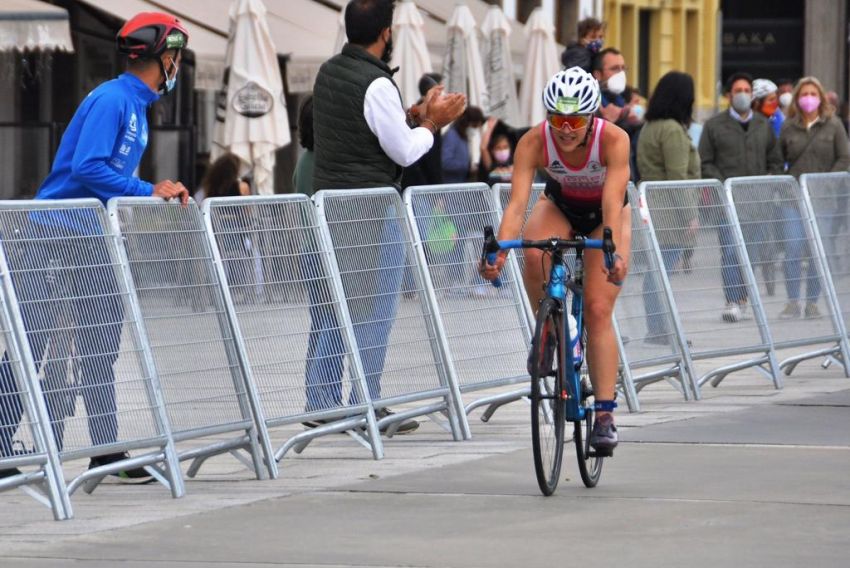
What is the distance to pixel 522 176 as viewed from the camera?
9016 mm

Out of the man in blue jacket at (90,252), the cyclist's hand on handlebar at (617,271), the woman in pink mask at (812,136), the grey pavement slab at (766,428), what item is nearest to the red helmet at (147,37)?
the man in blue jacket at (90,252)

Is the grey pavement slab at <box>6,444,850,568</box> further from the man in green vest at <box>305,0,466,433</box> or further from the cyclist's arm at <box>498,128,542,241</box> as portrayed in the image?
the man in green vest at <box>305,0,466,433</box>

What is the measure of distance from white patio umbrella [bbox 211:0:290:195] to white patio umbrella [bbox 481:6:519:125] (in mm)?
4103

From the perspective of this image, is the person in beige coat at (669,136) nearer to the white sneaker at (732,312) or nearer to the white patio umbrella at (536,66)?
the white sneaker at (732,312)

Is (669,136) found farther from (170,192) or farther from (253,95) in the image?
(170,192)

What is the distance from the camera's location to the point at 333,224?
32.9 feet

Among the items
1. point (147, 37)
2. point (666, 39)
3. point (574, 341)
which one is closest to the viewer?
point (574, 341)

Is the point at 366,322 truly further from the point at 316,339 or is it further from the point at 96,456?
the point at 96,456

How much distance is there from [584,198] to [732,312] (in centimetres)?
411

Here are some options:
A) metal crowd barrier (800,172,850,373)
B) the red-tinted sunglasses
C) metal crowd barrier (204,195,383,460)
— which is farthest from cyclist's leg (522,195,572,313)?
metal crowd barrier (800,172,850,373)

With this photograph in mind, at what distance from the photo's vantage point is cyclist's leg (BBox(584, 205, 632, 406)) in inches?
353

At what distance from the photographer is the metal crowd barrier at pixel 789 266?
1327 centimetres

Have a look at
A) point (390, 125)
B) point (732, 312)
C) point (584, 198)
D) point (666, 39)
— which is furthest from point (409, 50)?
point (666, 39)

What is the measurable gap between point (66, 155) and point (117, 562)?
2.50 metres
